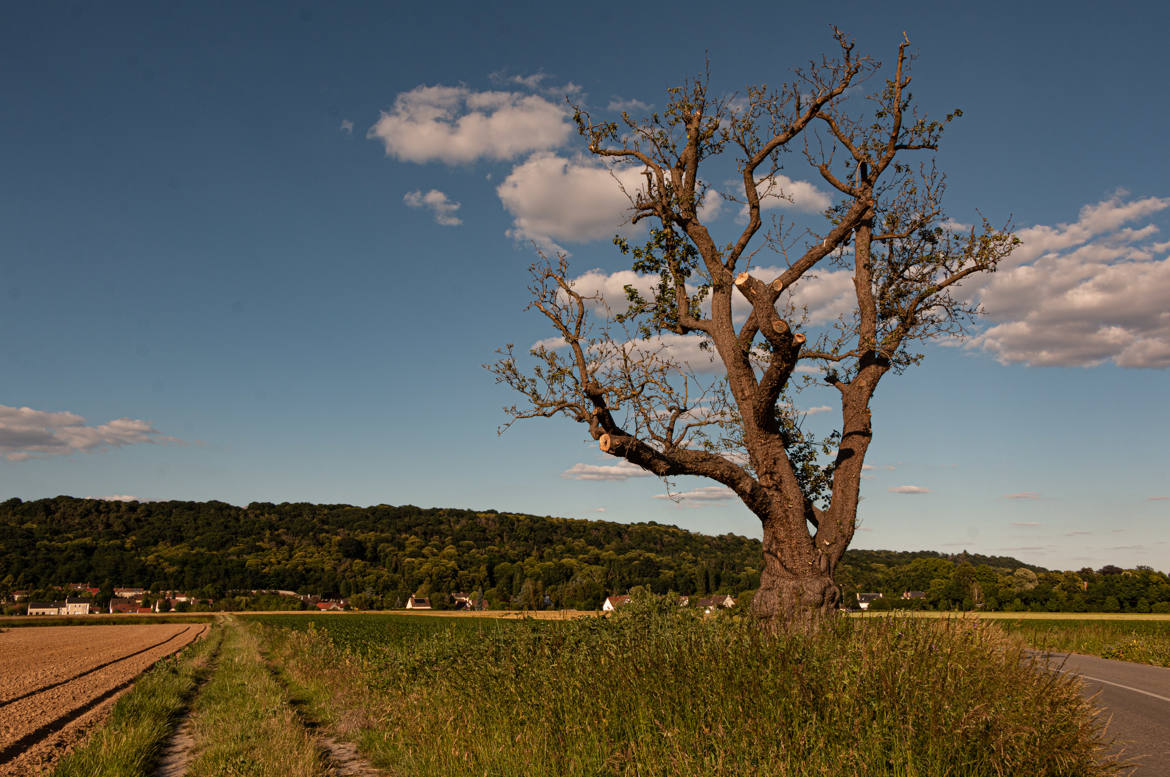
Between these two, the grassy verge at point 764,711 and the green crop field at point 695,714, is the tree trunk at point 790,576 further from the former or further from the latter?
the grassy verge at point 764,711

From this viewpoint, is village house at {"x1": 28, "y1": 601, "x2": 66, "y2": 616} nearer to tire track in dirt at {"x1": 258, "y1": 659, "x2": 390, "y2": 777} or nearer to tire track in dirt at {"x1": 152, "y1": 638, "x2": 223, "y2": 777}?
tire track in dirt at {"x1": 152, "y1": 638, "x2": 223, "y2": 777}

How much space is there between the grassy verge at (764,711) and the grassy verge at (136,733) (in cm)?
327

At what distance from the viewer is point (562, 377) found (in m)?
13.4

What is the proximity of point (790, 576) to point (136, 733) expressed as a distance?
11.0 metres

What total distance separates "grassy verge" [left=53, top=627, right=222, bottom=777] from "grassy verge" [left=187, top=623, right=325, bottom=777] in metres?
0.54

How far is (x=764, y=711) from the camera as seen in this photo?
5891mm

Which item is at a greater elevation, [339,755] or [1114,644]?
[339,755]

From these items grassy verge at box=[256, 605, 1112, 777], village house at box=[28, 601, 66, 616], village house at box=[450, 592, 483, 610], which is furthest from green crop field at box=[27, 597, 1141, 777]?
village house at box=[28, 601, 66, 616]

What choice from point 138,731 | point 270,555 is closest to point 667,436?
point 138,731

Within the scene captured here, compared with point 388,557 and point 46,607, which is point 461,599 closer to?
point 388,557

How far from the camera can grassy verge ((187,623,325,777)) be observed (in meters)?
7.89

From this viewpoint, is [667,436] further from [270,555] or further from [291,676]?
[270,555]

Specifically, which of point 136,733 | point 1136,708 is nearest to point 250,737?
point 136,733

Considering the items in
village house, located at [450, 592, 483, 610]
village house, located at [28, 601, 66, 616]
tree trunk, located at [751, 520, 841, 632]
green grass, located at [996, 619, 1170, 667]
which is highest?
tree trunk, located at [751, 520, 841, 632]
